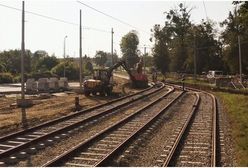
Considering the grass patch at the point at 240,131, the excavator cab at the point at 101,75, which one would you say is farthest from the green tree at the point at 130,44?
the grass patch at the point at 240,131

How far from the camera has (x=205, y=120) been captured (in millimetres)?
A: 21750

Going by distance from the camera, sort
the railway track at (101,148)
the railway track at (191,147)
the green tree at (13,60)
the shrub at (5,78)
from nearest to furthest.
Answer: the railway track at (101,148), the railway track at (191,147), the shrub at (5,78), the green tree at (13,60)

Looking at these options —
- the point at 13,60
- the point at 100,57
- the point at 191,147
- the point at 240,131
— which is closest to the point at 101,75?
the point at 240,131

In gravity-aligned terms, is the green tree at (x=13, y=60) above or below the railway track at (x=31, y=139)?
above

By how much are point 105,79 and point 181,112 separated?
15.1m

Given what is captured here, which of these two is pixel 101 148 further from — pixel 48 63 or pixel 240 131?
pixel 48 63

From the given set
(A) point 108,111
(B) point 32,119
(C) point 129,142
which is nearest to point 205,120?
(A) point 108,111

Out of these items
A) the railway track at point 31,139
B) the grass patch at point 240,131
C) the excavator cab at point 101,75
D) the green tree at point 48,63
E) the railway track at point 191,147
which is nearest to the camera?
the railway track at point 191,147

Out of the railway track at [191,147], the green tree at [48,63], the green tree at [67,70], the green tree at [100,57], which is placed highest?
the green tree at [100,57]

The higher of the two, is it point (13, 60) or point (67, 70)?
point (13, 60)

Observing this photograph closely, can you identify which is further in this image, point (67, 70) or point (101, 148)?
point (67, 70)

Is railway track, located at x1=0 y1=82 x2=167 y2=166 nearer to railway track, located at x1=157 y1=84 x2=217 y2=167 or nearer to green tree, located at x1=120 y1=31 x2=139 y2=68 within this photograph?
railway track, located at x1=157 y1=84 x2=217 y2=167

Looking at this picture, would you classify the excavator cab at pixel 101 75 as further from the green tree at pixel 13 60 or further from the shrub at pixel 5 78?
the green tree at pixel 13 60

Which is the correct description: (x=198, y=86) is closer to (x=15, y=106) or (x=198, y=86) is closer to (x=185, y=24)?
(x=15, y=106)
